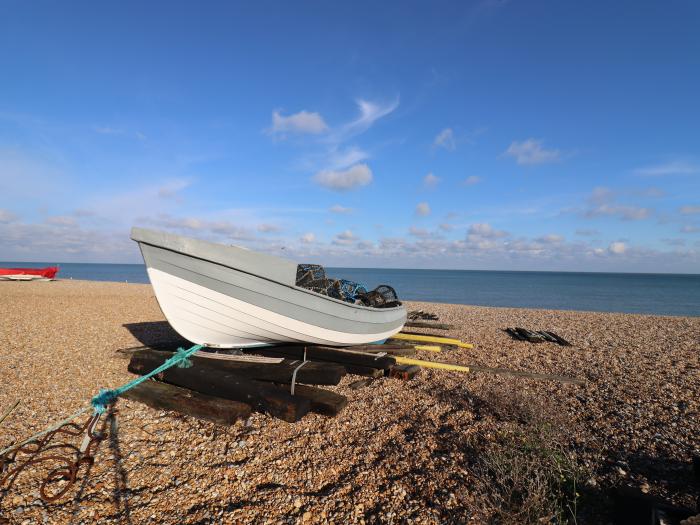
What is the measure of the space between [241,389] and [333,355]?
9.06 ft

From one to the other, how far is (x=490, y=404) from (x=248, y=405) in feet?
13.1

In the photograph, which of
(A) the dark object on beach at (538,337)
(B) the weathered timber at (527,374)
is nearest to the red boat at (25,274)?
(B) the weathered timber at (527,374)

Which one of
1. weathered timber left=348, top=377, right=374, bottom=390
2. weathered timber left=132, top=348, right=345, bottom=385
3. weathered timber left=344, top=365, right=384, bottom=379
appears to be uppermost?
weathered timber left=132, top=348, right=345, bottom=385

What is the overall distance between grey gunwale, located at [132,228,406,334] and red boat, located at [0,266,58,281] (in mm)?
41555

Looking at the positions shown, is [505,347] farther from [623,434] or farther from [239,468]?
[239,468]

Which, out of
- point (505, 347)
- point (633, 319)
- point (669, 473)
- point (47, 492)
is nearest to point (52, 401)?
point (47, 492)

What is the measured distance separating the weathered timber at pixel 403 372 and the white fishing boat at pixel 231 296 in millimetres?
1543

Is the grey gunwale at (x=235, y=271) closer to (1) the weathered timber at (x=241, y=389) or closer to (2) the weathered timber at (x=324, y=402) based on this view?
(1) the weathered timber at (x=241, y=389)

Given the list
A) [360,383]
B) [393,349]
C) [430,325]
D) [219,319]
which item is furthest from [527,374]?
[219,319]

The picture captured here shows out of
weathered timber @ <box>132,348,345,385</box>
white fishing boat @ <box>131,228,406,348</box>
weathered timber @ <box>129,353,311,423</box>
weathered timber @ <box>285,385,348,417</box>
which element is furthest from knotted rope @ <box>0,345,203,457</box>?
weathered timber @ <box>285,385,348,417</box>

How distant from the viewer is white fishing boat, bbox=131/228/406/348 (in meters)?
6.62

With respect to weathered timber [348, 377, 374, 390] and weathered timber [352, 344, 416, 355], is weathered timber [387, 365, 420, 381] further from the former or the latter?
weathered timber [352, 344, 416, 355]

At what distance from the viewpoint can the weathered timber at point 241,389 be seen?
5340mm

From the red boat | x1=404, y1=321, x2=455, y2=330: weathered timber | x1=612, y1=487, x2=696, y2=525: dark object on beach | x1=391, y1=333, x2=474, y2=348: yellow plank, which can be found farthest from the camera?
the red boat
